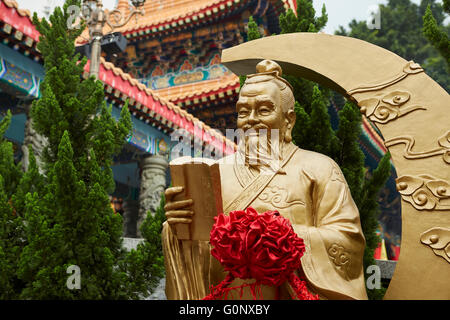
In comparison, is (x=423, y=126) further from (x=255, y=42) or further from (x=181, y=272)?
(x=181, y=272)

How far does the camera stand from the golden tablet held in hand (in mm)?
2424

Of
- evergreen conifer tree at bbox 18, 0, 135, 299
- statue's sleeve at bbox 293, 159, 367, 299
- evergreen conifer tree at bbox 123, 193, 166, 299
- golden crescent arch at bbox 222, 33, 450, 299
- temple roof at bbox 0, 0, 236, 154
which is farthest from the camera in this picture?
temple roof at bbox 0, 0, 236, 154

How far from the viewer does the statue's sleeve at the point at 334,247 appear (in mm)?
2371

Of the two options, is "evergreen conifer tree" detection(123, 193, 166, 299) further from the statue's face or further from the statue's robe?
the statue's face

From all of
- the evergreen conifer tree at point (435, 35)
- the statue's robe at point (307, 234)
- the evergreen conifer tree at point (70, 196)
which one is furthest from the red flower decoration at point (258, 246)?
the evergreen conifer tree at point (435, 35)

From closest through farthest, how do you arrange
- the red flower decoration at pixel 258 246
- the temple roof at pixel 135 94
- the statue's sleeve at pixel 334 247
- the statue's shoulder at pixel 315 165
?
the red flower decoration at pixel 258 246 → the statue's sleeve at pixel 334 247 → the statue's shoulder at pixel 315 165 → the temple roof at pixel 135 94

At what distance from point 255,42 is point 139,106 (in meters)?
3.84

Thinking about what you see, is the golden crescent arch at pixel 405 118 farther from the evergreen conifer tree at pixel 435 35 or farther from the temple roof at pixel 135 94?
the temple roof at pixel 135 94

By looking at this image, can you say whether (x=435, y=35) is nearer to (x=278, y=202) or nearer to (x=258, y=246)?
(x=278, y=202)

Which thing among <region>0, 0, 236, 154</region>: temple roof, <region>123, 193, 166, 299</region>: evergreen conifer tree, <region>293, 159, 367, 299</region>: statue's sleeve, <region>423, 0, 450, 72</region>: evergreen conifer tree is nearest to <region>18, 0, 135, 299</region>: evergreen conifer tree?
<region>123, 193, 166, 299</region>: evergreen conifer tree

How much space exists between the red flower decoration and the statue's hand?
0.98ft

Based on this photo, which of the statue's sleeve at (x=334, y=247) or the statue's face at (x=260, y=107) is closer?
the statue's sleeve at (x=334, y=247)

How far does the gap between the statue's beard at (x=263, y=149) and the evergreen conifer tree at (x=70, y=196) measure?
1.13 metres
